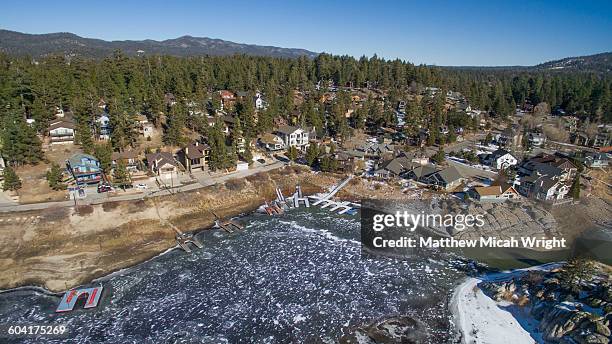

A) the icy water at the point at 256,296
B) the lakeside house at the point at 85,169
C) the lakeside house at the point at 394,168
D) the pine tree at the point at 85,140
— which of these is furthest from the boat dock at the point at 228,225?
the pine tree at the point at 85,140

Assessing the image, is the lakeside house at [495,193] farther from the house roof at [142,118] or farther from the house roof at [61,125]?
the house roof at [61,125]

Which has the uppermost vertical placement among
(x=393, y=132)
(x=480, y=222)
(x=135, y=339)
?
(x=393, y=132)

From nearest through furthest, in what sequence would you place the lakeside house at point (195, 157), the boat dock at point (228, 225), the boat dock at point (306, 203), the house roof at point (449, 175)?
the boat dock at point (228, 225)
the boat dock at point (306, 203)
the house roof at point (449, 175)
the lakeside house at point (195, 157)

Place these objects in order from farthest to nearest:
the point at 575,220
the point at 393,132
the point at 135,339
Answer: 1. the point at 393,132
2. the point at 575,220
3. the point at 135,339

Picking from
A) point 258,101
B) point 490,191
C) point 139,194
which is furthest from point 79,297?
point 258,101

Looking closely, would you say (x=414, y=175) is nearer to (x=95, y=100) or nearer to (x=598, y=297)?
(x=598, y=297)

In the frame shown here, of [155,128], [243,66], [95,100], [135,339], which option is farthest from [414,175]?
[243,66]
